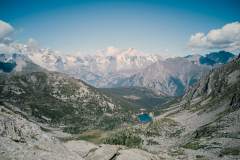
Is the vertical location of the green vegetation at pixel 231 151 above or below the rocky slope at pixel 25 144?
below

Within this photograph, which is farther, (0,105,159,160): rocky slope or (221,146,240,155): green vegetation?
(221,146,240,155): green vegetation

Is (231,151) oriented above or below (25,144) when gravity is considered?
below

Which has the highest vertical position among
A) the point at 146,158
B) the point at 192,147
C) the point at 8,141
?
the point at 8,141

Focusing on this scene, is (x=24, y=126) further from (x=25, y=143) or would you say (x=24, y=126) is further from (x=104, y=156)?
(x=104, y=156)

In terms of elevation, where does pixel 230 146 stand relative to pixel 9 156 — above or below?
below

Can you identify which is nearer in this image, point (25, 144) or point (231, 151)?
point (25, 144)

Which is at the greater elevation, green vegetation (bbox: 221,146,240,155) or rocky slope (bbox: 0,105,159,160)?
rocky slope (bbox: 0,105,159,160)

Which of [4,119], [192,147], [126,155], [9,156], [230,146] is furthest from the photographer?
[192,147]

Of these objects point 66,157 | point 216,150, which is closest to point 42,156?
point 66,157

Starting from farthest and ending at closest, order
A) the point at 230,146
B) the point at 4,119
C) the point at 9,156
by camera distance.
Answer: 1. the point at 230,146
2. the point at 4,119
3. the point at 9,156

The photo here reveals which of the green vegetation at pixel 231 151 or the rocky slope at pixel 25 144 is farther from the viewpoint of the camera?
the green vegetation at pixel 231 151

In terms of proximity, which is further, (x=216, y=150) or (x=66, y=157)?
(x=216, y=150)
